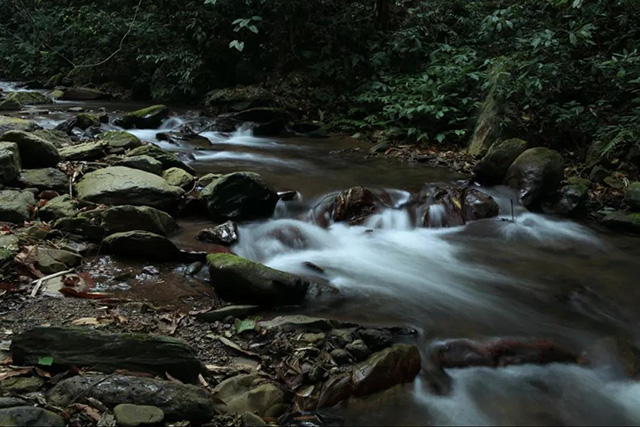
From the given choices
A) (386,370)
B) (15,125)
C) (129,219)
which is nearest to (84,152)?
(15,125)

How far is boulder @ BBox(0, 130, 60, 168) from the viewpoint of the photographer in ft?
19.3

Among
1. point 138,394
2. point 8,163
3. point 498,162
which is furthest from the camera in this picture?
point 498,162

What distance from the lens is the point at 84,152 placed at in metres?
6.73

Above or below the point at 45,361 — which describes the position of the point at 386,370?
below

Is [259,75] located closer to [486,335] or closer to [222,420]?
[486,335]

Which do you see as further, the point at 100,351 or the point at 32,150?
the point at 32,150

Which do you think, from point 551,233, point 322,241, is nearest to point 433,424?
point 322,241

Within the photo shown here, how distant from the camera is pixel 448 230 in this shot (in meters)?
6.20

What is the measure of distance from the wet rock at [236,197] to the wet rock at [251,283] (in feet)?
5.05

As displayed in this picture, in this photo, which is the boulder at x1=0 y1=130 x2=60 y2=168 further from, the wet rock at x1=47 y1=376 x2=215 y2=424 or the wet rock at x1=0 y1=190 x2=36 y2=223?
the wet rock at x1=47 y1=376 x2=215 y2=424

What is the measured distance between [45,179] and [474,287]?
4874 millimetres

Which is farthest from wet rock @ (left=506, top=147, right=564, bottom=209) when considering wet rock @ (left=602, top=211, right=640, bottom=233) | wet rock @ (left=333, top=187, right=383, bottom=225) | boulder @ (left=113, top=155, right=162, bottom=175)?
boulder @ (left=113, top=155, right=162, bottom=175)

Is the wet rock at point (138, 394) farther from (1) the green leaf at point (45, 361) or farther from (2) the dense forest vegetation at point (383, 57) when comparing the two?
(2) the dense forest vegetation at point (383, 57)

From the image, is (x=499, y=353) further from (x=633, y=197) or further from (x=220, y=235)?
(x=633, y=197)
